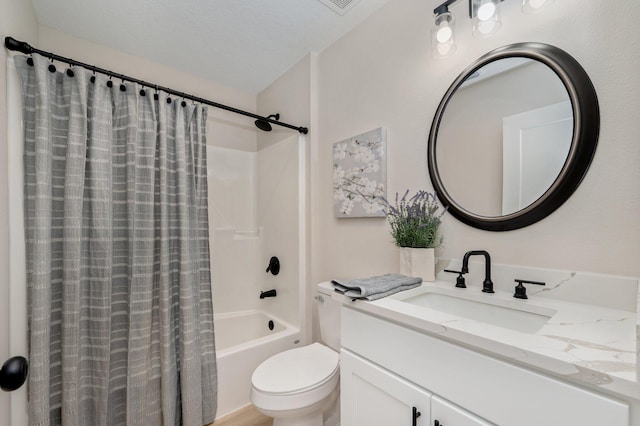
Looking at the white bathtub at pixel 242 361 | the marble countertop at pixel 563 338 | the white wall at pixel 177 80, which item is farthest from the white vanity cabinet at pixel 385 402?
the white wall at pixel 177 80

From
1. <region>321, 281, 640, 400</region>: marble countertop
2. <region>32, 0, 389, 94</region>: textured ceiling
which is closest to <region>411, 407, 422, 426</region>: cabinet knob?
<region>321, 281, 640, 400</region>: marble countertop

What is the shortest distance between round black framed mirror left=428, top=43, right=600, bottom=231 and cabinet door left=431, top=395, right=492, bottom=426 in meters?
0.67

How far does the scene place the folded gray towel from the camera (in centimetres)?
97

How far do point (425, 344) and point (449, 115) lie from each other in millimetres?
992

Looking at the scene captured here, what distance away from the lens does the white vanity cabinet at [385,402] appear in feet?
2.38

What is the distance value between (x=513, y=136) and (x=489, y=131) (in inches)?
3.7

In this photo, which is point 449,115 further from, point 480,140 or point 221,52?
point 221,52

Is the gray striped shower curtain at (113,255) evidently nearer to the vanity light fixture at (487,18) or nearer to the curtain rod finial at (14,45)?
the curtain rod finial at (14,45)

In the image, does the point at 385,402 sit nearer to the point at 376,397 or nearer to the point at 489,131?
the point at 376,397

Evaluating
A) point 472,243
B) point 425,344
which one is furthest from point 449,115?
point 425,344

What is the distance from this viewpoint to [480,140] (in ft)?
3.69

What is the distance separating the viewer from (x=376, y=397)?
916mm

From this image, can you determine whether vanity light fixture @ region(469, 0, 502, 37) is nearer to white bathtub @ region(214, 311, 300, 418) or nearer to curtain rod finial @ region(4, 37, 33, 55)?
curtain rod finial @ region(4, 37, 33, 55)

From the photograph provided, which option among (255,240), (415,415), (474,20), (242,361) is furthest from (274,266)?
(474,20)
